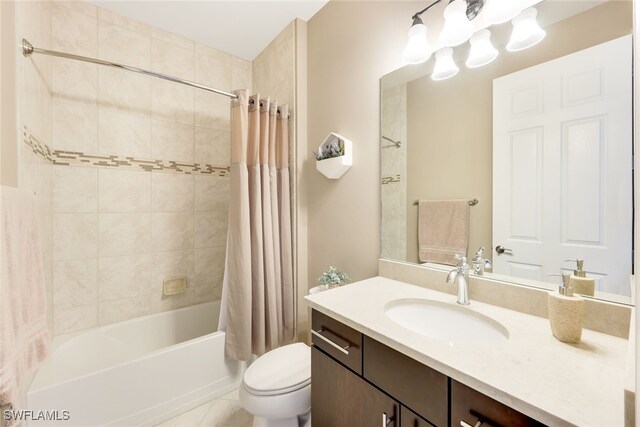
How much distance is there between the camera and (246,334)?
1.67m

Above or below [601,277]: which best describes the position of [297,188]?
above

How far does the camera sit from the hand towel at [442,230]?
1.11 metres

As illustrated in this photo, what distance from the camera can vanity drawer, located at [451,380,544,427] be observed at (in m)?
0.51

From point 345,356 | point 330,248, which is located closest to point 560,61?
point 345,356

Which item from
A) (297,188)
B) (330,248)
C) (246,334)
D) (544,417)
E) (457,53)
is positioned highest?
(457,53)

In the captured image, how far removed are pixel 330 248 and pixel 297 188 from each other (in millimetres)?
523

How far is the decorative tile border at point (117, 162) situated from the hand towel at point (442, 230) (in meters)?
1.84

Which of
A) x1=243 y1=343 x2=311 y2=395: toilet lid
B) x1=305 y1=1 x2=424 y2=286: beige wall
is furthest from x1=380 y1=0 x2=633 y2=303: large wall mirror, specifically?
x1=243 y1=343 x2=311 y2=395: toilet lid

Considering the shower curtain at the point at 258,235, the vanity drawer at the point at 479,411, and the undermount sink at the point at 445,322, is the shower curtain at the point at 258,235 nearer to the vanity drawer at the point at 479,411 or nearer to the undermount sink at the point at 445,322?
the undermount sink at the point at 445,322

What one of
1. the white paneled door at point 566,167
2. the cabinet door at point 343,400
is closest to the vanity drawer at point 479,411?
the cabinet door at point 343,400

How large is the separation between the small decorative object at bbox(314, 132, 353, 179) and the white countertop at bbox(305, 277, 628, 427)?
35.4 inches

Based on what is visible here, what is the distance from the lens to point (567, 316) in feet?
2.25

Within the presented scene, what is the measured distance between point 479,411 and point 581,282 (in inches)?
22.2

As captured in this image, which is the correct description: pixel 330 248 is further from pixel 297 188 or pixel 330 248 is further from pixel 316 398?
pixel 316 398
